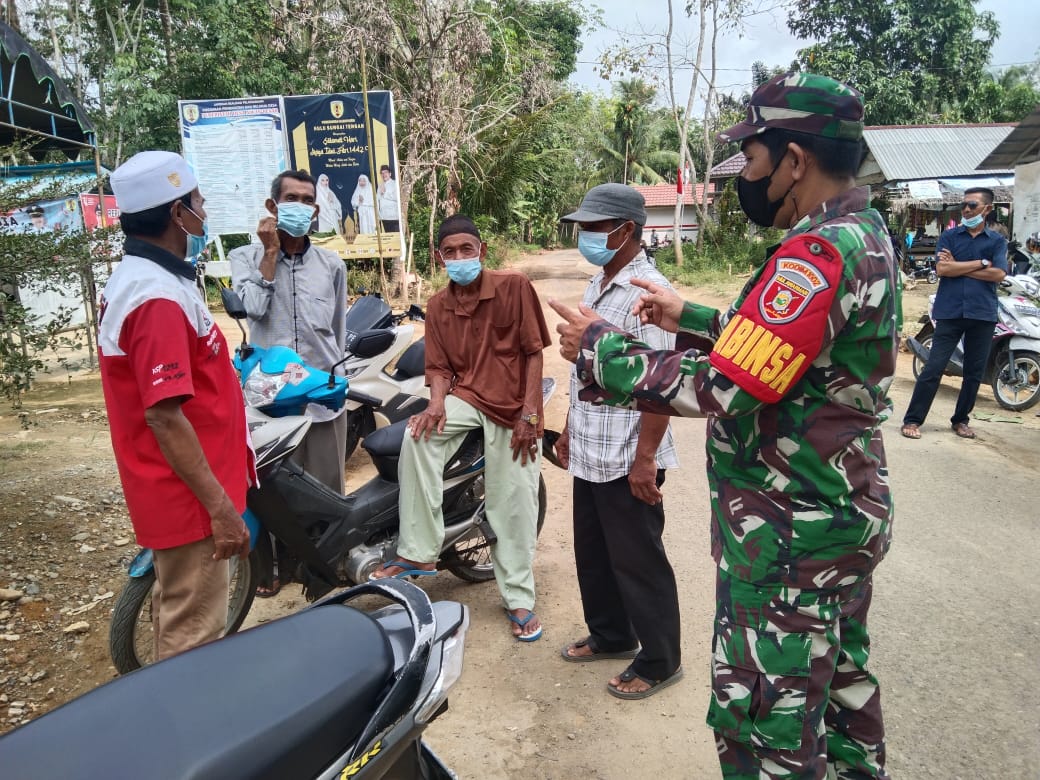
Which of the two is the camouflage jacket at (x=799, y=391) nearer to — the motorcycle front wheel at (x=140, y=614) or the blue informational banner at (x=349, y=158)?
the motorcycle front wheel at (x=140, y=614)

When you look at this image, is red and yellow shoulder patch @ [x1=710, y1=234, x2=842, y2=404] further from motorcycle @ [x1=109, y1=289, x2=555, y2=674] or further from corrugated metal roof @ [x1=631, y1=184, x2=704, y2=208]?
corrugated metal roof @ [x1=631, y1=184, x2=704, y2=208]

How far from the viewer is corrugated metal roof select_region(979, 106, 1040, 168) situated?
1058cm

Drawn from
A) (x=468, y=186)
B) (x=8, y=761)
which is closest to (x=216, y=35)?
(x=468, y=186)

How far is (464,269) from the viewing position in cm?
312

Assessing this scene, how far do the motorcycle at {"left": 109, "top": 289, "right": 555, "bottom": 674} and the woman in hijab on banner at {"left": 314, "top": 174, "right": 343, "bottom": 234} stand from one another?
281 inches

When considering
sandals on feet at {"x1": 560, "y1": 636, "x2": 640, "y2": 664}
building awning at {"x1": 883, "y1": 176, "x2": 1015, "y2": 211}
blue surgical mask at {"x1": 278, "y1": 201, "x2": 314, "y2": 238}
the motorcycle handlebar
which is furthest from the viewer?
building awning at {"x1": 883, "y1": 176, "x2": 1015, "y2": 211}

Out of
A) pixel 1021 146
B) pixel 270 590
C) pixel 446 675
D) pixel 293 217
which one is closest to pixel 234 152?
pixel 293 217

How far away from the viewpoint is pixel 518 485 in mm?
3230

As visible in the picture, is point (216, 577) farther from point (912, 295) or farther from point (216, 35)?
point (912, 295)

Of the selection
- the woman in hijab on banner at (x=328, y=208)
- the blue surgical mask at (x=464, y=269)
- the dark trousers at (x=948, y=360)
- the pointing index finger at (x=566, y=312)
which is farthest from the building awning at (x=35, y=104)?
the dark trousers at (x=948, y=360)

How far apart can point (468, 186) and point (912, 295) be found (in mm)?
9472

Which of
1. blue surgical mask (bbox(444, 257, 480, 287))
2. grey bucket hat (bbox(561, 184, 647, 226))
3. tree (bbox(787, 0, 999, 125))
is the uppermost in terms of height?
tree (bbox(787, 0, 999, 125))

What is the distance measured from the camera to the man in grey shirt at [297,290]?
11.3ft

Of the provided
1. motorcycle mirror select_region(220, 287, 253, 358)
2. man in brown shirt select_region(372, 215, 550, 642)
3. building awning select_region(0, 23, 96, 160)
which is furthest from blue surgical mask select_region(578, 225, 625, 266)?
building awning select_region(0, 23, 96, 160)
